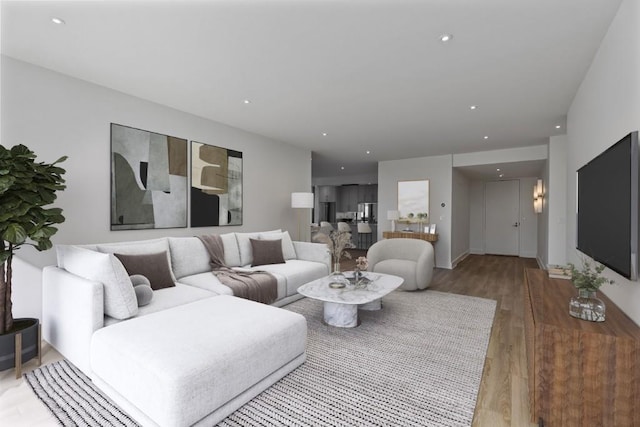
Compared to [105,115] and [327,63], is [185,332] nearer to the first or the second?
[327,63]

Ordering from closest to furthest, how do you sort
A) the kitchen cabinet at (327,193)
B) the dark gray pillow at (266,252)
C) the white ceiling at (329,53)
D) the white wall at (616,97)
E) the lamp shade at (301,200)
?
1. the white wall at (616,97)
2. the white ceiling at (329,53)
3. the dark gray pillow at (266,252)
4. the lamp shade at (301,200)
5. the kitchen cabinet at (327,193)

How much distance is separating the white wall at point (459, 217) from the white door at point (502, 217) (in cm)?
63

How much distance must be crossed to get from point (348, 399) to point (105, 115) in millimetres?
3616

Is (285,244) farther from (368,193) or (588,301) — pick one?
(368,193)

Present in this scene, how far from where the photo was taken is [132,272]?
8.69 ft

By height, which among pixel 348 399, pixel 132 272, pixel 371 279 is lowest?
pixel 348 399

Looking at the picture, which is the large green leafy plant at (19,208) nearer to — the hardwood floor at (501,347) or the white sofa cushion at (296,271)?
the white sofa cushion at (296,271)

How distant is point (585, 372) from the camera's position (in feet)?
4.83

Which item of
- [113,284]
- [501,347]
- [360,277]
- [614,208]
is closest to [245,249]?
[360,277]

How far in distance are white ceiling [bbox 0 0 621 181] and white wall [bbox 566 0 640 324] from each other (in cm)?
14

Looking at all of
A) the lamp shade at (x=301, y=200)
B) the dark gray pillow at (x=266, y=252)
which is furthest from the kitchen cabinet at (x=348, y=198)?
the dark gray pillow at (x=266, y=252)

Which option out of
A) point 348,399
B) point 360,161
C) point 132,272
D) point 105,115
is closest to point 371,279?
point 348,399

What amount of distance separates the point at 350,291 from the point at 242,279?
1158mm

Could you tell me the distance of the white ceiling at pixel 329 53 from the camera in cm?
197
